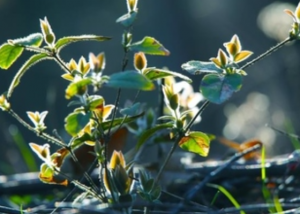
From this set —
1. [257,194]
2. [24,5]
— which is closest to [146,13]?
[24,5]

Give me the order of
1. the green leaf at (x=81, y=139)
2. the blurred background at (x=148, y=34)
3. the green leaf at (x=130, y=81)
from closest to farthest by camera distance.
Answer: the green leaf at (x=130, y=81), the green leaf at (x=81, y=139), the blurred background at (x=148, y=34)

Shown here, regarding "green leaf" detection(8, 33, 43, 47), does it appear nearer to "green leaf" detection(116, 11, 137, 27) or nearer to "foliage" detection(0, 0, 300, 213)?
"foliage" detection(0, 0, 300, 213)

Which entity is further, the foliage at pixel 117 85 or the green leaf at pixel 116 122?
the green leaf at pixel 116 122

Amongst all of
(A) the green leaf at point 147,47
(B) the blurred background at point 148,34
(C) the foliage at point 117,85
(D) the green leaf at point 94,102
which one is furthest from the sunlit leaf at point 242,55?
(B) the blurred background at point 148,34

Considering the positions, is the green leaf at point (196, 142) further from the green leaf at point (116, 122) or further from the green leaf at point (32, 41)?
the green leaf at point (32, 41)

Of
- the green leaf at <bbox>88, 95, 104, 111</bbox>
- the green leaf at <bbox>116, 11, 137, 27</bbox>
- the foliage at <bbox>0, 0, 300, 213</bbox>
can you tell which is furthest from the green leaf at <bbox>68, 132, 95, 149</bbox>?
the green leaf at <bbox>116, 11, 137, 27</bbox>
